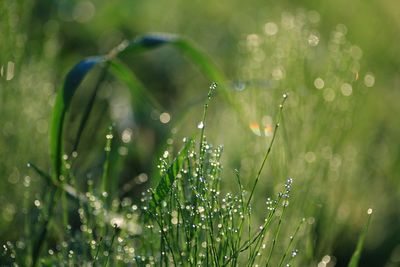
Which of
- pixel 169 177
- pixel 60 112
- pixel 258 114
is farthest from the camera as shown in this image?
pixel 258 114

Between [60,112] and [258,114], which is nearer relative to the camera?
[60,112]

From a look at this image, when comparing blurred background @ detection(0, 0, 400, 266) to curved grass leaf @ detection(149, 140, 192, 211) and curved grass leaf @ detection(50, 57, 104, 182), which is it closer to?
curved grass leaf @ detection(50, 57, 104, 182)

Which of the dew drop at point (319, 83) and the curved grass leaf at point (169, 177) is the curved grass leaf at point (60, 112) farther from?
the dew drop at point (319, 83)

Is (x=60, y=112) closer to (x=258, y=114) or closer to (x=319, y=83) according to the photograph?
(x=258, y=114)

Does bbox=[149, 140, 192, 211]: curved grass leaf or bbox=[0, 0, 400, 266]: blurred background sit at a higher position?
bbox=[0, 0, 400, 266]: blurred background

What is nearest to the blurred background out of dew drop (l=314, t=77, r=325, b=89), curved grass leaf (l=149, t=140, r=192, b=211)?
dew drop (l=314, t=77, r=325, b=89)

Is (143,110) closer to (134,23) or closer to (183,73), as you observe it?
(183,73)

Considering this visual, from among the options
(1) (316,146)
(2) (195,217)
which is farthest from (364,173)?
(2) (195,217)

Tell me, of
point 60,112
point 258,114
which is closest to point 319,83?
point 258,114

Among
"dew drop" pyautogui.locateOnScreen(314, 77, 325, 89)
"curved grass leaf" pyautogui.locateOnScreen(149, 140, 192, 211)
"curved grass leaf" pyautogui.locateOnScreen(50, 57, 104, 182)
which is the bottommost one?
"curved grass leaf" pyautogui.locateOnScreen(149, 140, 192, 211)
